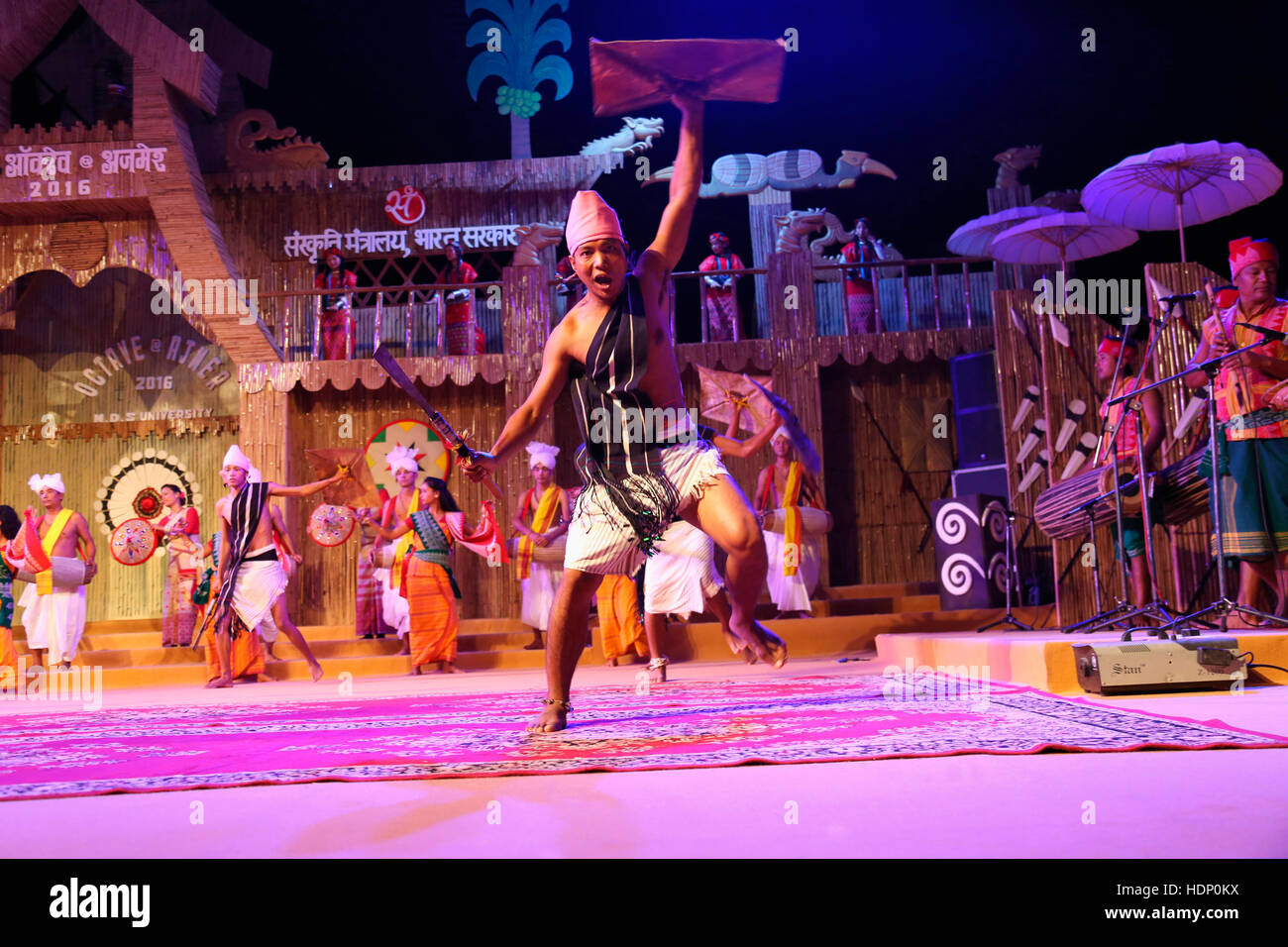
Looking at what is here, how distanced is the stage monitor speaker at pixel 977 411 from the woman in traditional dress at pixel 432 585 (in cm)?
591

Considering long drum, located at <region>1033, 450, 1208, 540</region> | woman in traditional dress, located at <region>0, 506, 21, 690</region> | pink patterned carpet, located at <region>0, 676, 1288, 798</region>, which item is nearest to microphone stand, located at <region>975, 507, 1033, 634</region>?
long drum, located at <region>1033, 450, 1208, 540</region>

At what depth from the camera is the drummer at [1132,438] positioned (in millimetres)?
5676

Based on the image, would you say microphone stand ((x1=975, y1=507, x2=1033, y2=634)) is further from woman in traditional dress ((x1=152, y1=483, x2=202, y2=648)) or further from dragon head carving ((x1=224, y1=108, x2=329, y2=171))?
dragon head carving ((x1=224, y1=108, x2=329, y2=171))

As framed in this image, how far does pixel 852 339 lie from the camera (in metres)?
12.3

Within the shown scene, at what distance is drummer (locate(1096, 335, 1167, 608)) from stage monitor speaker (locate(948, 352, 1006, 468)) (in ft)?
12.9

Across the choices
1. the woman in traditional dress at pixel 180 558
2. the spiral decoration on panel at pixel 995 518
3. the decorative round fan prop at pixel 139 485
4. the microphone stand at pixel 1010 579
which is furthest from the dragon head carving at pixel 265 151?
the microphone stand at pixel 1010 579

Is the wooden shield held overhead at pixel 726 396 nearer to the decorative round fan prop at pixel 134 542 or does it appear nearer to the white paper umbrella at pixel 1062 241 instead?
the white paper umbrella at pixel 1062 241

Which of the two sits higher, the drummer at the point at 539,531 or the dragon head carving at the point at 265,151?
the dragon head carving at the point at 265,151

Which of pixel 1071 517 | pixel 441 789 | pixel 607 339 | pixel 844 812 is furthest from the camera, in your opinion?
pixel 1071 517

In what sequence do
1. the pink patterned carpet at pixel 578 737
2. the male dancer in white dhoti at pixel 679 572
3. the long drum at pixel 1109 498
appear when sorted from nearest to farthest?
the pink patterned carpet at pixel 578 737 → the long drum at pixel 1109 498 → the male dancer in white dhoti at pixel 679 572

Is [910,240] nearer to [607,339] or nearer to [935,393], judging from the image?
[935,393]

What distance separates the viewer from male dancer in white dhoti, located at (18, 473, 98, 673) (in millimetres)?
9008
